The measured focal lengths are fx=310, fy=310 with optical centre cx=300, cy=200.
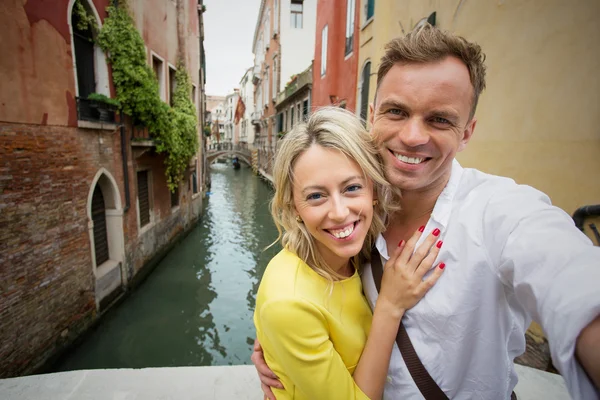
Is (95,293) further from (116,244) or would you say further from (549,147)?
(549,147)

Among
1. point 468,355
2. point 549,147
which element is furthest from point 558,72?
point 468,355

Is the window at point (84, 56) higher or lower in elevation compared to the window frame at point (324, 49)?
lower

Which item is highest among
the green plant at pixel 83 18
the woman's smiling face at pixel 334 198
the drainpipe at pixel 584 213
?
the green plant at pixel 83 18

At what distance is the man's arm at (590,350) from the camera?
22.1 inches

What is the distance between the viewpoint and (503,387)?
101 cm

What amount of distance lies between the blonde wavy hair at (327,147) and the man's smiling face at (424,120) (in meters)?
0.08

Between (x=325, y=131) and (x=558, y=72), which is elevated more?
(x=558, y=72)

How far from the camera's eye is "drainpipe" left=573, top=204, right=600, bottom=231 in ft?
7.88

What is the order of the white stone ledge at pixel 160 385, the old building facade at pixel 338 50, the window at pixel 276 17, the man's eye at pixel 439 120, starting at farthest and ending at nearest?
the window at pixel 276 17, the old building facade at pixel 338 50, the white stone ledge at pixel 160 385, the man's eye at pixel 439 120

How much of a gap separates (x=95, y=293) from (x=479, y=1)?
23.7ft

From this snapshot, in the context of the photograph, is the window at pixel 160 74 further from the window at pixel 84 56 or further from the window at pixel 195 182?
the window at pixel 195 182

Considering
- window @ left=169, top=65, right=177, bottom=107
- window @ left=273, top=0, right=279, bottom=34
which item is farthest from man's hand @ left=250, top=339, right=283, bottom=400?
window @ left=273, top=0, right=279, bottom=34

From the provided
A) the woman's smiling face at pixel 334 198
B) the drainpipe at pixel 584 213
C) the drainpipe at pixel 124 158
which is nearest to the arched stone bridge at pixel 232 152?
the drainpipe at pixel 124 158

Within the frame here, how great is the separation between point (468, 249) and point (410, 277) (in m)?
0.21
